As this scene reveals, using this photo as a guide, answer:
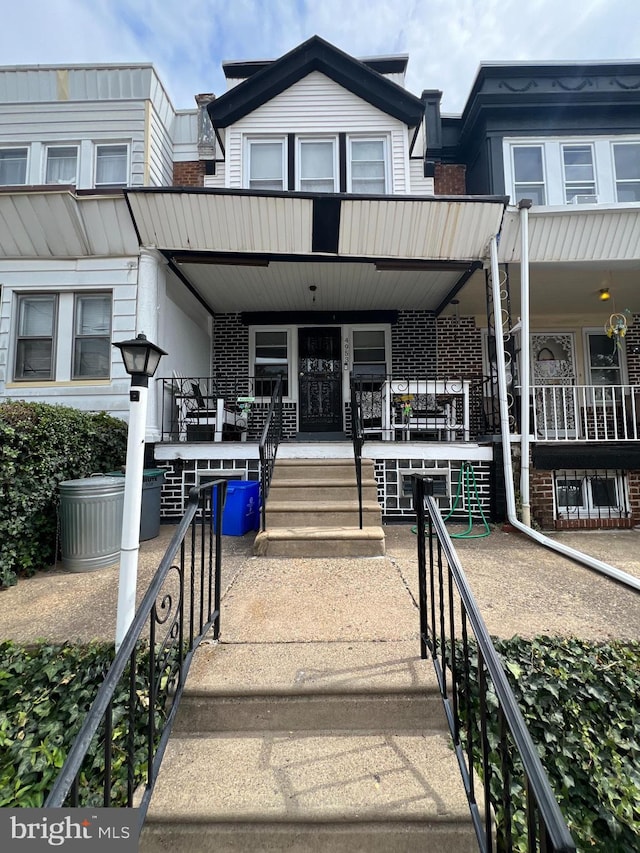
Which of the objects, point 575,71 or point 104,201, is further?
point 575,71

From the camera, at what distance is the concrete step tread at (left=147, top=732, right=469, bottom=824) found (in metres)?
1.55

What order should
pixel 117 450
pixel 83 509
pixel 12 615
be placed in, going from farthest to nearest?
pixel 117 450 < pixel 83 509 < pixel 12 615

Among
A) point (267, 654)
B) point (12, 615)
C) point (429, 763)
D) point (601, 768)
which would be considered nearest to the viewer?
point (429, 763)

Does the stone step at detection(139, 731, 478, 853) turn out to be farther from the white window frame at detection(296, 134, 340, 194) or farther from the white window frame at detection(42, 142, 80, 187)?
the white window frame at detection(42, 142, 80, 187)

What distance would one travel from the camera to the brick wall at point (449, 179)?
7.89 metres

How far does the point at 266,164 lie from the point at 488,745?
8527mm

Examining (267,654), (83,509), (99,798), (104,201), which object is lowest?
(99,798)

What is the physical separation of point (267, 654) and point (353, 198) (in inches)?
225

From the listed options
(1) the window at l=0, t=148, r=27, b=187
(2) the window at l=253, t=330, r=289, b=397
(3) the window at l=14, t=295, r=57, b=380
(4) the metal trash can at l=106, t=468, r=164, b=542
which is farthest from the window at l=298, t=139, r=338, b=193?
(4) the metal trash can at l=106, t=468, r=164, b=542

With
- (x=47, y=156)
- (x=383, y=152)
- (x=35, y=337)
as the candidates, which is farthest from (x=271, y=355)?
(x=47, y=156)

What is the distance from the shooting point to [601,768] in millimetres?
1908

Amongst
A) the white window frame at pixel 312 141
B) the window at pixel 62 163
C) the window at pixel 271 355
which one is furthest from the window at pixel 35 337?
the white window frame at pixel 312 141

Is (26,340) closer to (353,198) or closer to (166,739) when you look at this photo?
(353,198)

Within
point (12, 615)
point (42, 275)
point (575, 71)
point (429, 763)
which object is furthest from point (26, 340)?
point (575, 71)
